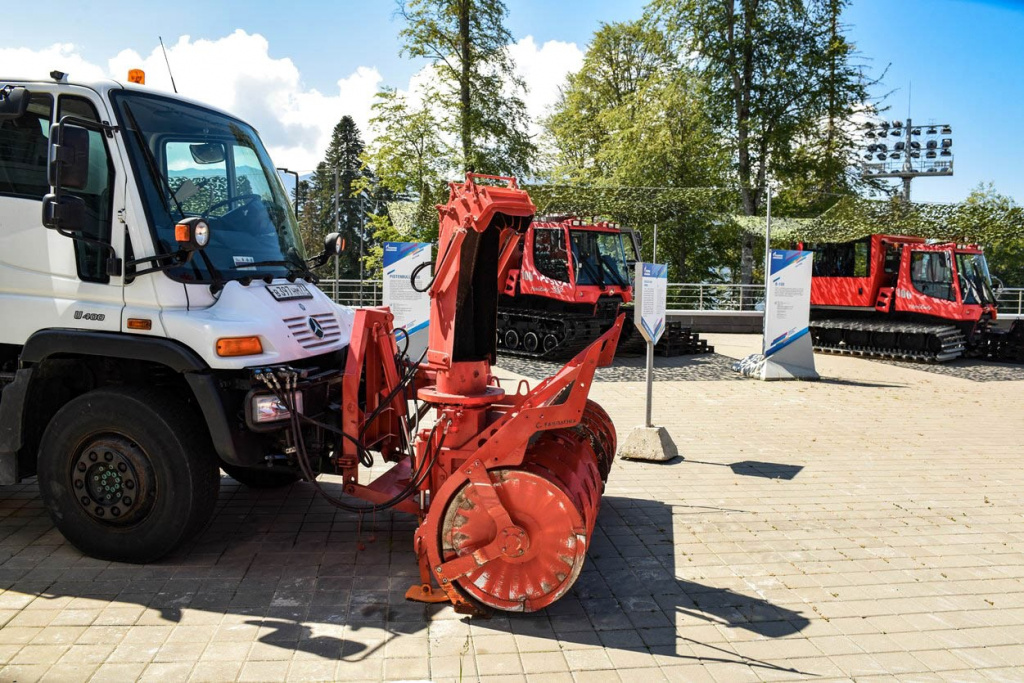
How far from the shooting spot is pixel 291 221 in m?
5.50

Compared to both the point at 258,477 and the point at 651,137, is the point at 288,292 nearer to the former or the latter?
the point at 258,477

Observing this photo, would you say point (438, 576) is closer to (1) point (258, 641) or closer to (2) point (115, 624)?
(1) point (258, 641)

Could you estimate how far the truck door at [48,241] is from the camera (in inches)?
174

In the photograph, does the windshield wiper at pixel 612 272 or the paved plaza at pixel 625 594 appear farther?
the windshield wiper at pixel 612 272

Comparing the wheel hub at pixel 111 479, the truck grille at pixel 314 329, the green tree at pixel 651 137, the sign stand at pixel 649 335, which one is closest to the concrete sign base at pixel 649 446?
the sign stand at pixel 649 335

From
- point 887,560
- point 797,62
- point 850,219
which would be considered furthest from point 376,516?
point 797,62

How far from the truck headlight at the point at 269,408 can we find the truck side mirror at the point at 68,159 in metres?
1.47

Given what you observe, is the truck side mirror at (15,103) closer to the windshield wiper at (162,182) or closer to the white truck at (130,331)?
the white truck at (130,331)

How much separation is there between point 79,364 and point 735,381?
10.9 meters

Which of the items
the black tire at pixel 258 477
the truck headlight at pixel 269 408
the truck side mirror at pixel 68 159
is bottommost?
the black tire at pixel 258 477

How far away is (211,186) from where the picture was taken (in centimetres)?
479

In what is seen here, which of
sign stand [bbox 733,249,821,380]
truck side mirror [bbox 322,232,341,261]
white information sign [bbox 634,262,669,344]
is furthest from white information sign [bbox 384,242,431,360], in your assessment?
sign stand [bbox 733,249,821,380]

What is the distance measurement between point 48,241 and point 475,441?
2780mm

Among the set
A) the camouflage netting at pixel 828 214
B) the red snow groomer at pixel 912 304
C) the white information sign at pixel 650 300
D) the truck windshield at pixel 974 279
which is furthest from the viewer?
the camouflage netting at pixel 828 214
